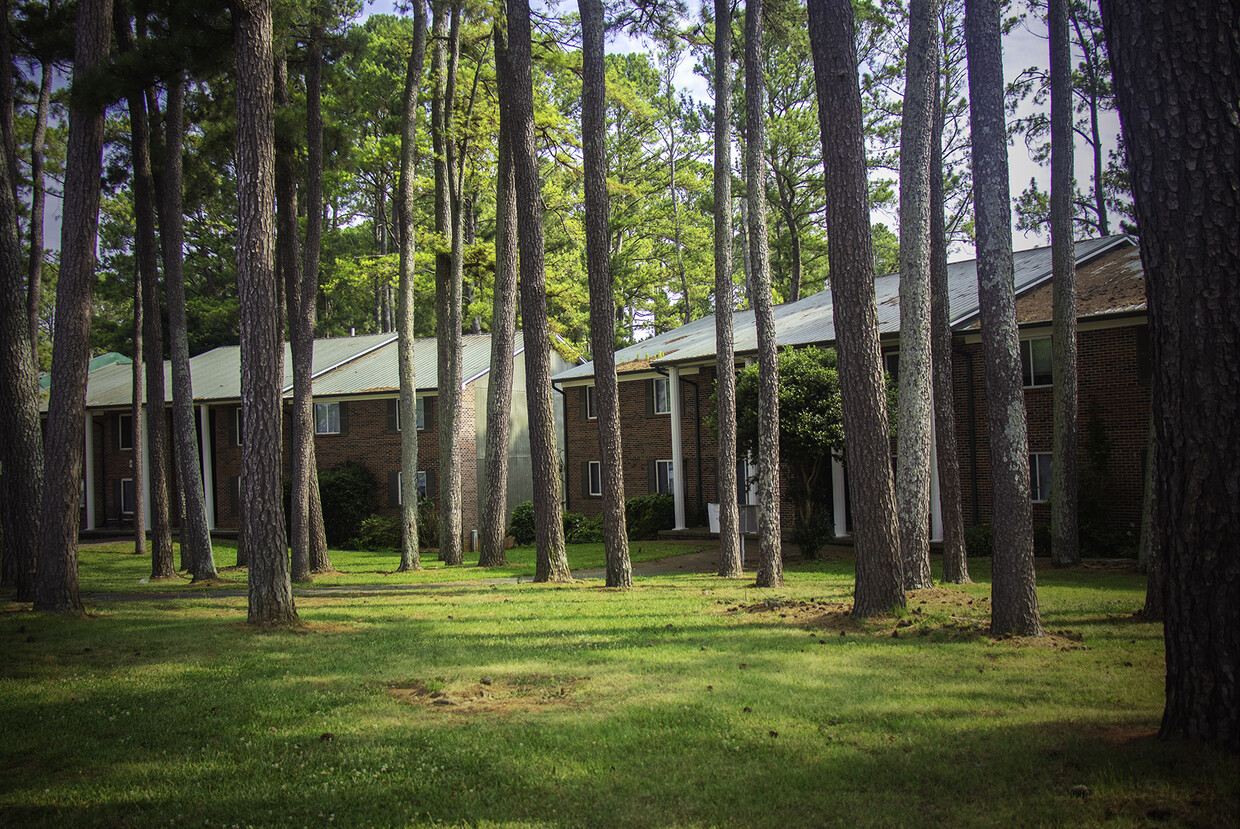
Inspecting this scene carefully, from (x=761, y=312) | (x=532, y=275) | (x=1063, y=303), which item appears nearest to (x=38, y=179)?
(x=532, y=275)

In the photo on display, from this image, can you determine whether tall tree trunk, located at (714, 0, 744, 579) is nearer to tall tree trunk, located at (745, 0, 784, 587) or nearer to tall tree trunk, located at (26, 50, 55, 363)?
tall tree trunk, located at (745, 0, 784, 587)

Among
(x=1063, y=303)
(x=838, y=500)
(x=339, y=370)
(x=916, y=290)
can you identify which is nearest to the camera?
(x=916, y=290)

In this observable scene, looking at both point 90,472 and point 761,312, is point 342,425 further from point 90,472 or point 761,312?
point 761,312

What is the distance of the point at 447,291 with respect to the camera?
22172 mm

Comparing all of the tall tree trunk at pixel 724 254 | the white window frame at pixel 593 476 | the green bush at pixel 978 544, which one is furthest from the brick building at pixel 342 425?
the green bush at pixel 978 544

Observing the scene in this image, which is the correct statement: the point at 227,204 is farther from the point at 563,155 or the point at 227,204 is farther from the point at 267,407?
the point at 267,407

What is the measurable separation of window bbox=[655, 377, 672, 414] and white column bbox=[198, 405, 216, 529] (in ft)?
58.8

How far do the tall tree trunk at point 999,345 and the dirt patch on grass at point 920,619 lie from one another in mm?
316

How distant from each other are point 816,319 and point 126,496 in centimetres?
3130

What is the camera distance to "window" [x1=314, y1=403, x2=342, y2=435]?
3366 centimetres

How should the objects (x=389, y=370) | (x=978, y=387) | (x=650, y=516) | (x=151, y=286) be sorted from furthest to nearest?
(x=389, y=370)
(x=650, y=516)
(x=978, y=387)
(x=151, y=286)

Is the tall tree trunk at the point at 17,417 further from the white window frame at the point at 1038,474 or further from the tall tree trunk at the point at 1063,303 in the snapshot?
the white window frame at the point at 1038,474

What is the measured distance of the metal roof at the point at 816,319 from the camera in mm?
22234

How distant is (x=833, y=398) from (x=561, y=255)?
69.8ft
